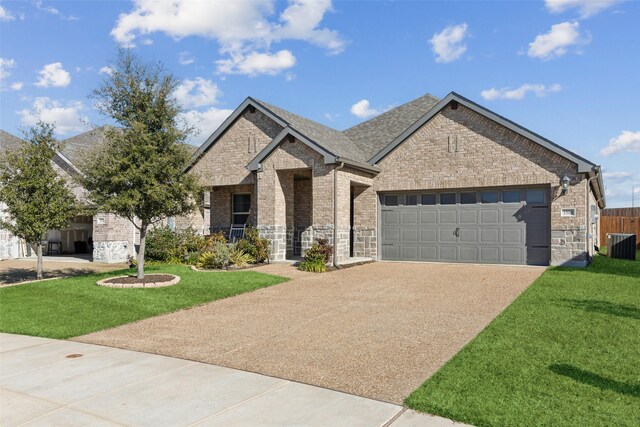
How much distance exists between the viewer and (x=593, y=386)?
16.9ft

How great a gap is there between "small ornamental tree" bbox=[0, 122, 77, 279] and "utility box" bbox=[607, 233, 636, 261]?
21.4 m

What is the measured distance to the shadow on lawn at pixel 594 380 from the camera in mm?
5062

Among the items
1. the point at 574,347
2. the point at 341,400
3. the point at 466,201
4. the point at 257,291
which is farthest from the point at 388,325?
the point at 466,201

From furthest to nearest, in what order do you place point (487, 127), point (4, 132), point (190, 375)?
point (4, 132) < point (487, 127) < point (190, 375)

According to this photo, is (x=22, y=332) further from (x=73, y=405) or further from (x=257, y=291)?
(x=257, y=291)

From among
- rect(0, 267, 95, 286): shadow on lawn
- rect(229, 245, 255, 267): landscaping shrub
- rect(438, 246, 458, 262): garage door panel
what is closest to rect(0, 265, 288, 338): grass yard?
rect(229, 245, 255, 267): landscaping shrub

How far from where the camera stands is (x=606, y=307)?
925cm

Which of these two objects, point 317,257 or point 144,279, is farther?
point 317,257

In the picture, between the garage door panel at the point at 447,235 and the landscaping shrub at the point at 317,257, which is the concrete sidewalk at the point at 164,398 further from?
the garage door panel at the point at 447,235

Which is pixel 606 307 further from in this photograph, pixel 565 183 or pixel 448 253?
pixel 448 253

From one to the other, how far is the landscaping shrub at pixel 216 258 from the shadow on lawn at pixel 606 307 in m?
10.4

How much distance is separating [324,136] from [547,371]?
49.6 feet

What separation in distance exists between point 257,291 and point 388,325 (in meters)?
4.73

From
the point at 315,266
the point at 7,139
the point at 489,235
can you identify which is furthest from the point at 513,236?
the point at 7,139
